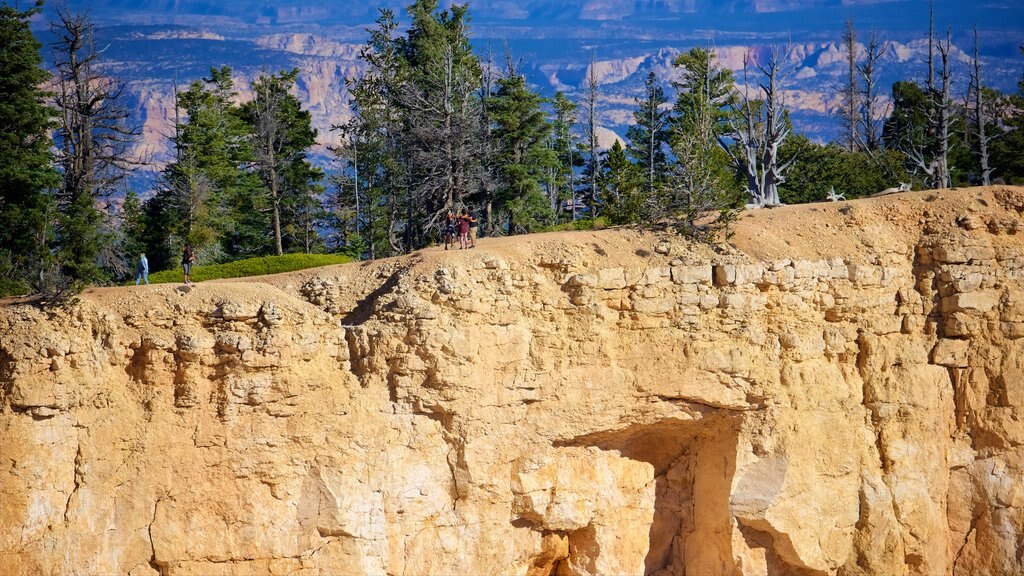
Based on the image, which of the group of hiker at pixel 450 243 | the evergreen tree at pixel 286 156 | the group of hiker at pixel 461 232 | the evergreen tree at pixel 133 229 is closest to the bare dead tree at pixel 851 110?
the evergreen tree at pixel 286 156

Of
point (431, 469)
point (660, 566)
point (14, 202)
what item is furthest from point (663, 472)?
point (14, 202)

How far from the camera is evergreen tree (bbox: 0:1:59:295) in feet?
95.9

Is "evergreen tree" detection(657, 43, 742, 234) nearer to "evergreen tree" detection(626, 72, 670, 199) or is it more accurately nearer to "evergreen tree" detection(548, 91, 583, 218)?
"evergreen tree" detection(626, 72, 670, 199)

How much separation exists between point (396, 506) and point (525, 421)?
12.4ft

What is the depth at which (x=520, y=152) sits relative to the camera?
44.9 m

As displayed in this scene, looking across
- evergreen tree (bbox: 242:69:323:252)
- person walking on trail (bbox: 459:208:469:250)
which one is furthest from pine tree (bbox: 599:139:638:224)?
evergreen tree (bbox: 242:69:323:252)

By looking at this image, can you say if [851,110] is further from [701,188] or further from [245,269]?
[245,269]

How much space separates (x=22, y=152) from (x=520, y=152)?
20.8m

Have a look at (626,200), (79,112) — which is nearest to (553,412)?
(626,200)

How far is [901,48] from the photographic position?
5856 inches

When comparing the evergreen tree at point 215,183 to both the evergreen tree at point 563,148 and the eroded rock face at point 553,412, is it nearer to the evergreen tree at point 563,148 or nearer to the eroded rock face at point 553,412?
the evergreen tree at point 563,148

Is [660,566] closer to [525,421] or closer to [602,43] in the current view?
[525,421]

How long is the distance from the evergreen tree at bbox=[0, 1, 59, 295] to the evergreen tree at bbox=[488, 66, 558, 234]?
1858 cm

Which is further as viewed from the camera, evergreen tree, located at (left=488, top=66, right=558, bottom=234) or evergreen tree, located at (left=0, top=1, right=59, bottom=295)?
evergreen tree, located at (left=488, top=66, right=558, bottom=234)
